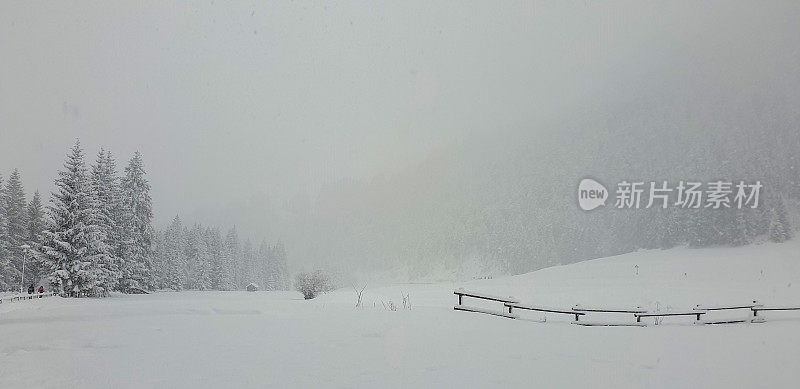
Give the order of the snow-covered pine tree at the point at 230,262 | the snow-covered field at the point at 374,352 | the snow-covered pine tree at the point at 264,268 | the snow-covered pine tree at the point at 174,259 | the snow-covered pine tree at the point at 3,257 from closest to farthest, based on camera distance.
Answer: the snow-covered field at the point at 374,352
the snow-covered pine tree at the point at 3,257
the snow-covered pine tree at the point at 174,259
the snow-covered pine tree at the point at 230,262
the snow-covered pine tree at the point at 264,268

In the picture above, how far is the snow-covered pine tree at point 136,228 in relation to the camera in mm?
49906

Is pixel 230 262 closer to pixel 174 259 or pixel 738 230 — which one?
pixel 174 259

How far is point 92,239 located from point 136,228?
1045 centimetres

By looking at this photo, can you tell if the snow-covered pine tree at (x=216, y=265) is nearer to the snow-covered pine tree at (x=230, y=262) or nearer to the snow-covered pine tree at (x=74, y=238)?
the snow-covered pine tree at (x=230, y=262)

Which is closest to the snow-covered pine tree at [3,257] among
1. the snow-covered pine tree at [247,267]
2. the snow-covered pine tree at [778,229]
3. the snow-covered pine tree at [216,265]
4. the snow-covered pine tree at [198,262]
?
the snow-covered pine tree at [198,262]

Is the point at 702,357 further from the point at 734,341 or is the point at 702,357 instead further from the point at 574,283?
the point at 574,283

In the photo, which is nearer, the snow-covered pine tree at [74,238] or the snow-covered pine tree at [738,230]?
the snow-covered pine tree at [74,238]

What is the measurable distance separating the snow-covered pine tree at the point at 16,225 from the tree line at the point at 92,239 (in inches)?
3.5

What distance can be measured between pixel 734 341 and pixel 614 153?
179 meters

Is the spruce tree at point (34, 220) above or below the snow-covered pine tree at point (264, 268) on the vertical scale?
above

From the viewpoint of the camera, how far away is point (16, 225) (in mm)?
53938

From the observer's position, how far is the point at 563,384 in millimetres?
8828

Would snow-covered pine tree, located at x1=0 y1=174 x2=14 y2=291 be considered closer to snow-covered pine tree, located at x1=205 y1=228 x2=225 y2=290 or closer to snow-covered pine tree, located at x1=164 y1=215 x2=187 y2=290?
snow-covered pine tree, located at x1=164 y1=215 x2=187 y2=290

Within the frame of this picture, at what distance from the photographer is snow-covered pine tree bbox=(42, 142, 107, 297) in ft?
131
